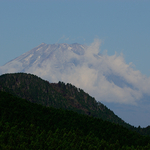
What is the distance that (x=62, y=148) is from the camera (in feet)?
388

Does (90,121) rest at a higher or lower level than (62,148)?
higher

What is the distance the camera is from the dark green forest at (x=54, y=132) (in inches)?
4759

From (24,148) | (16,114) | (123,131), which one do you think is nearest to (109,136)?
(123,131)

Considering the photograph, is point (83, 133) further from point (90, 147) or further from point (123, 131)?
point (90, 147)

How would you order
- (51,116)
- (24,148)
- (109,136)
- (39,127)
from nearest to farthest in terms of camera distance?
(24,148) < (39,127) < (109,136) < (51,116)

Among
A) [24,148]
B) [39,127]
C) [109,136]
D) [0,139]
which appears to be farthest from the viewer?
[109,136]

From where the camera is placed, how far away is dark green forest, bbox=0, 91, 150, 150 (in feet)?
397

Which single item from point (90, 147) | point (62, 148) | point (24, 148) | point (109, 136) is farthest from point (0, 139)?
point (109, 136)

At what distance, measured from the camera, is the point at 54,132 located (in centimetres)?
15950

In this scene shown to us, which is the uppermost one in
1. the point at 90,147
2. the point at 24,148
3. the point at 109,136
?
the point at 109,136

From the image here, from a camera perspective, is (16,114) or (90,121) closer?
(16,114)

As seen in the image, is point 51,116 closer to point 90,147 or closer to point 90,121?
point 90,121

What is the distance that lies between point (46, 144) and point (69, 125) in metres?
55.8

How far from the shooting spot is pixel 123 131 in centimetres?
17988
